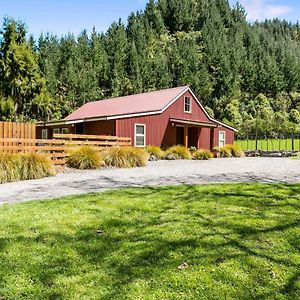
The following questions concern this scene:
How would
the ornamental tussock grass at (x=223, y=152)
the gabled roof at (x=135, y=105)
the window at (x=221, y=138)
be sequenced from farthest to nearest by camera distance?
the window at (x=221, y=138) → the ornamental tussock grass at (x=223, y=152) → the gabled roof at (x=135, y=105)

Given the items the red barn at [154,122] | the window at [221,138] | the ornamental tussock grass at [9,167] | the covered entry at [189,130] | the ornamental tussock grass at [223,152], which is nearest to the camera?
the ornamental tussock grass at [9,167]

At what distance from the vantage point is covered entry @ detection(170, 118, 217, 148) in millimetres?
24562

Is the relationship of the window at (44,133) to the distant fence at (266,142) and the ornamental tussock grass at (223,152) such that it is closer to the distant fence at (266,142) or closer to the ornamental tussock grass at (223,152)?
the ornamental tussock grass at (223,152)

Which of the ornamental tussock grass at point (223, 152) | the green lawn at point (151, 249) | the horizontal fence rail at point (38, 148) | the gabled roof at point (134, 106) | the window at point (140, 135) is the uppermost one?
the gabled roof at point (134, 106)

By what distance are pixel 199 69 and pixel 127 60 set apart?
1362cm

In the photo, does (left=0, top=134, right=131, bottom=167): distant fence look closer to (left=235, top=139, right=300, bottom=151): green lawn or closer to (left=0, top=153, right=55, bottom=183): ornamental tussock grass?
(left=0, top=153, right=55, bottom=183): ornamental tussock grass

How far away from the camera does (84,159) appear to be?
44.1ft

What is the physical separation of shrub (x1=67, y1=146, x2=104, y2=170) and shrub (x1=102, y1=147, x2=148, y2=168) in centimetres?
64

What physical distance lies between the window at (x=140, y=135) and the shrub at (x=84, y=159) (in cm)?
856

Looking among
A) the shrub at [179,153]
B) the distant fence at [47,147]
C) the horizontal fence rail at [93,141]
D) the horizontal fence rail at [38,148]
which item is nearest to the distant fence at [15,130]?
the horizontal fence rail at [93,141]

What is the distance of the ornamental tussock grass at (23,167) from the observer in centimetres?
1009

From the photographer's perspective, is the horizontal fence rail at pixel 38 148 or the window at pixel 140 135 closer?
the horizontal fence rail at pixel 38 148

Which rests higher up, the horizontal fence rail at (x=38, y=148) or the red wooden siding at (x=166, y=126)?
the red wooden siding at (x=166, y=126)

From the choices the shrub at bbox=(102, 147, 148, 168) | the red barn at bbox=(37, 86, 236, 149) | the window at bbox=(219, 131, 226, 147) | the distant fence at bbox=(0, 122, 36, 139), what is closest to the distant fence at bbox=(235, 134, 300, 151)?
the window at bbox=(219, 131, 226, 147)
